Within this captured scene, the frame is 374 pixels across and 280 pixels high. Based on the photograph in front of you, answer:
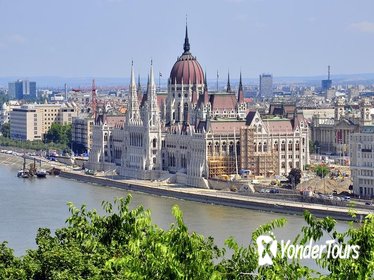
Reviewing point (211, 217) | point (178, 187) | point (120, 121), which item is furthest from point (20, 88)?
point (211, 217)

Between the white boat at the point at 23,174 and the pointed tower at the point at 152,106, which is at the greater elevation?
the pointed tower at the point at 152,106

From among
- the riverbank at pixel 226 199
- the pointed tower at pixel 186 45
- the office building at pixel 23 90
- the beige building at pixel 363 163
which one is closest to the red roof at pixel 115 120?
the pointed tower at pixel 186 45

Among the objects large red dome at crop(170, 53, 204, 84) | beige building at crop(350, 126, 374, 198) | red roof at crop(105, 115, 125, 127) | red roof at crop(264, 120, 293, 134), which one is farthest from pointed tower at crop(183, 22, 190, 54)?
beige building at crop(350, 126, 374, 198)

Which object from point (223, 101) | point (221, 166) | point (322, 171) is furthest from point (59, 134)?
point (322, 171)

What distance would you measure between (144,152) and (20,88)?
11556cm

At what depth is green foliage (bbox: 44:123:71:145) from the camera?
7019 cm

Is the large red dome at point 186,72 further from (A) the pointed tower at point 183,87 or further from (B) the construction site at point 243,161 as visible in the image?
(B) the construction site at point 243,161

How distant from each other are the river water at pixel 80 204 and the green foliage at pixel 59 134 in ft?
67.1

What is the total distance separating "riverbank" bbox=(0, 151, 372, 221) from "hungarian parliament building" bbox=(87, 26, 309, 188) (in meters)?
1.28

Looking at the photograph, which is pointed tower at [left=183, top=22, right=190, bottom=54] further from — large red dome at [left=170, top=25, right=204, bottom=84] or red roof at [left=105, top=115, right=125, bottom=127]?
red roof at [left=105, top=115, right=125, bottom=127]

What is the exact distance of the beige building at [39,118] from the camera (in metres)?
76.4

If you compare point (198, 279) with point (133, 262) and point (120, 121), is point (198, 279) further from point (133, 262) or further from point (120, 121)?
point (120, 121)

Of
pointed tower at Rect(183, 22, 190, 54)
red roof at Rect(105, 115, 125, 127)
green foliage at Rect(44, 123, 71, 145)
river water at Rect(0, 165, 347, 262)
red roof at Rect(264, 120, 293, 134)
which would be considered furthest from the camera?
green foliage at Rect(44, 123, 71, 145)

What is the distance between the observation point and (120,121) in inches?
2172
